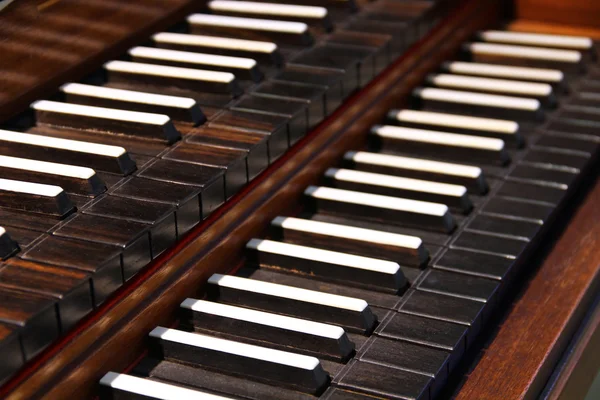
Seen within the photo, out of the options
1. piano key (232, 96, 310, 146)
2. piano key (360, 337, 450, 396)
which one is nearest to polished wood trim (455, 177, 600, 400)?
piano key (360, 337, 450, 396)

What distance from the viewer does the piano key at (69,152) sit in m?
Result: 2.74

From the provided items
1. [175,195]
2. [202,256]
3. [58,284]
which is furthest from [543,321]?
[58,284]

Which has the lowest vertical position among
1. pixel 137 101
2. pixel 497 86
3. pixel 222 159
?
pixel 497 86

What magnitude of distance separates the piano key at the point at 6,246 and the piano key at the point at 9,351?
278 millimetres

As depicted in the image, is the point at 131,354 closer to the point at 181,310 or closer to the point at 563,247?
the point at 181,310

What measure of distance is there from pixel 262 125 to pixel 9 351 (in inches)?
44.3

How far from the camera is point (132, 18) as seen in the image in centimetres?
336

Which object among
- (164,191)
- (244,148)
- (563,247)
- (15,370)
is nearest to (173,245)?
(164,191)

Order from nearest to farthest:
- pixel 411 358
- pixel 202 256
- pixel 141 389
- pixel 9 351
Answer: pixel 9 351 < pixel 141 389 < pixel 411 358 < pixel 202 256

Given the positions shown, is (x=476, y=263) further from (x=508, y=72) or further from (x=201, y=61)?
(x=508, y=72)

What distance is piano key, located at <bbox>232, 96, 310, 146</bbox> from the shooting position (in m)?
3.06

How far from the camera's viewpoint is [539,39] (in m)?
4.25

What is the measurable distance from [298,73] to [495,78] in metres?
1.00

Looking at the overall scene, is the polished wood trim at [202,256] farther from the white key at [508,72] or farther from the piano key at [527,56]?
the piano key at [527,56]
